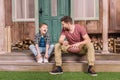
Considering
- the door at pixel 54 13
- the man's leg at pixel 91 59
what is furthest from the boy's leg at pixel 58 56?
the door at pixel 54 13

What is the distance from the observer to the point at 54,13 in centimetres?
1268

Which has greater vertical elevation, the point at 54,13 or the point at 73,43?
the point at 54,13

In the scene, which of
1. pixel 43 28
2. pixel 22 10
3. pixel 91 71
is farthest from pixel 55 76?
pixel 22 10

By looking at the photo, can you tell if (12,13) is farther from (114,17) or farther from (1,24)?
(114,17)

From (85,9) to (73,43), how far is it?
3.73 m

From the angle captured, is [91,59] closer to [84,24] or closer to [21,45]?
[84,24]

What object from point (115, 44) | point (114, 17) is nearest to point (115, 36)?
point (114, 17)

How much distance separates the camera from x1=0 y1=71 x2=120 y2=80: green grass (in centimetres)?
827

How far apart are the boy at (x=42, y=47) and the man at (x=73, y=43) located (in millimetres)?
498

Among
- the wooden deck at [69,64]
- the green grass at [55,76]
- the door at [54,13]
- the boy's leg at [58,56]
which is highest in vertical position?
the door at [54,13]

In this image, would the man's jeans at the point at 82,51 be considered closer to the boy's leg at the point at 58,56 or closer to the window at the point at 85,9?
the boy's leg at the point at 58,56

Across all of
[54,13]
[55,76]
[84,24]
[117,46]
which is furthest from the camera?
[54,13]

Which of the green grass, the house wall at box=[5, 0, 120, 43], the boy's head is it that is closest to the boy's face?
the boy's head

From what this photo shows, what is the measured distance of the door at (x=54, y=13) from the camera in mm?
12625
